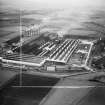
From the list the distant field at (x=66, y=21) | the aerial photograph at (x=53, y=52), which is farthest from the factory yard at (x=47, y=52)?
the distant field at (x=66, y=21)

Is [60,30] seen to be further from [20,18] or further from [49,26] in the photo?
[20,18]

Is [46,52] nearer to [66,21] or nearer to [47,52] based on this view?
[47,52]

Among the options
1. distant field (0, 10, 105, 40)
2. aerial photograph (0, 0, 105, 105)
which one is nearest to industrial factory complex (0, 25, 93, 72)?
aerial photograph (0, 0, 105, 105)

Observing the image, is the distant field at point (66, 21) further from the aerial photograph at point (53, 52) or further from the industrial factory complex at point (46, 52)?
the industrial factory complex at point (46, 52)

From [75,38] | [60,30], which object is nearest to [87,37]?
[75,38]

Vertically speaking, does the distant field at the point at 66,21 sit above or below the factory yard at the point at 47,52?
above

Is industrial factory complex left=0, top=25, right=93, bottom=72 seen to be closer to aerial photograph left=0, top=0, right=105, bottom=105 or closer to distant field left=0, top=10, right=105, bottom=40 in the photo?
aerial photograph left=0, top=0, right=105, bottom=105

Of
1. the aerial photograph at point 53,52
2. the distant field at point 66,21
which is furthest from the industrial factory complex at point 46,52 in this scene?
the distant field at point 66,21
